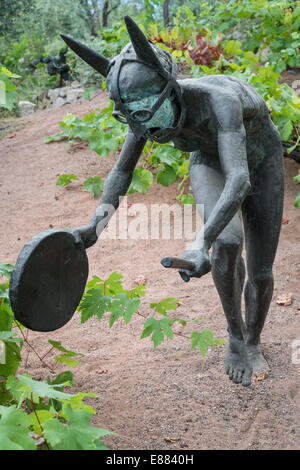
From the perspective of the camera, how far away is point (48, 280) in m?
2.62

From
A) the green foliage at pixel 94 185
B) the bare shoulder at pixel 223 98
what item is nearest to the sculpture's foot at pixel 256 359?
the bare shoulder at pixel 223 98

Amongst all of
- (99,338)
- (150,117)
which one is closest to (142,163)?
(99,338)

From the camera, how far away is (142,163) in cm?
763

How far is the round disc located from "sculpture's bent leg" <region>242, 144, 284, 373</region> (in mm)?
1149

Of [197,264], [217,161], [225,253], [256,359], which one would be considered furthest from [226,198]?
[256,359]

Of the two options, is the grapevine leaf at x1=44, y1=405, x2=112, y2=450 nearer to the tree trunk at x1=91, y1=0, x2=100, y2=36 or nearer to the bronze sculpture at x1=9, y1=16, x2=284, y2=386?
the bronze sculpture at x1=9, y1=16, x2=284, y2=386

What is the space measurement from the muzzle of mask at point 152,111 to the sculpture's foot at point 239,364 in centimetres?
144

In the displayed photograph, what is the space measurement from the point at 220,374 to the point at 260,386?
0.29 m

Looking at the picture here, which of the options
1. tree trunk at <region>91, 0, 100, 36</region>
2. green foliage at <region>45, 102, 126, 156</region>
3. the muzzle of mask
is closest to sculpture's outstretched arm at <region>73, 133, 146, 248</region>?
the muzzle of mask

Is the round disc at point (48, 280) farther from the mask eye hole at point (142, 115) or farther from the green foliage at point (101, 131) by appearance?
the green foliage at point (101, 131)

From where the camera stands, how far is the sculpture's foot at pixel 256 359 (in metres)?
3.73

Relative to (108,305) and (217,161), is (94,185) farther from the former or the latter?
(108,305)

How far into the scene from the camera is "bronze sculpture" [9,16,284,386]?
2564 millimetres

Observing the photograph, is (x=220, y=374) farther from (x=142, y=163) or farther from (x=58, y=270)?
(x=142, y=163)
